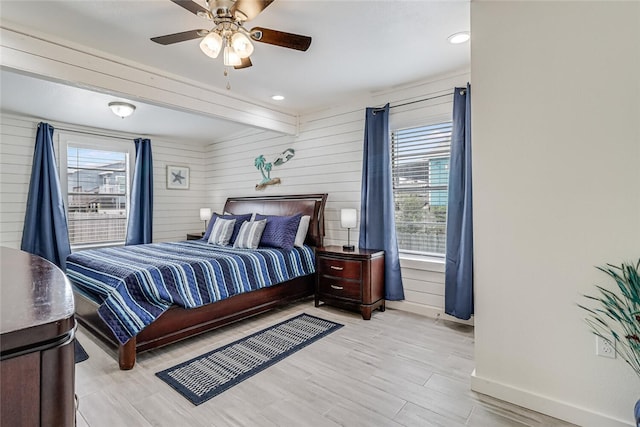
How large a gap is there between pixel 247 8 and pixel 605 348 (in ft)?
9.06

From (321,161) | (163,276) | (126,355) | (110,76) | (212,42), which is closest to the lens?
(212,42)

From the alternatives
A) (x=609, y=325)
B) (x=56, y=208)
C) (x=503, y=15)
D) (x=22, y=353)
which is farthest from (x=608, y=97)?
(x=56, y=208)

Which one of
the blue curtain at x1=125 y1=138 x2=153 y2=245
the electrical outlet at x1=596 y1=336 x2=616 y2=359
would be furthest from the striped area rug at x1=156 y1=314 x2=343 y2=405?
the blue curtain at x1=125 y1=138 x2=153 y2=245

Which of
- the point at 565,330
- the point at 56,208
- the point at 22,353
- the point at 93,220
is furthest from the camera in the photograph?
the point at 93,220

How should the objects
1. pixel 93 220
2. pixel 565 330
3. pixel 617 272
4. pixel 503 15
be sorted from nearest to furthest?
pixel 617 272, pixel 565 330, pixel 503 15, pixel 93 220

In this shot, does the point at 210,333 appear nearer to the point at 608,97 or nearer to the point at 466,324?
the point at 466,324

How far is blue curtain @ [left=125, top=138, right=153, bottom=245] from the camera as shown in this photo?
17.1 ft

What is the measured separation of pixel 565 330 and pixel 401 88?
285 cm

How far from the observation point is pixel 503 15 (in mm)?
1966

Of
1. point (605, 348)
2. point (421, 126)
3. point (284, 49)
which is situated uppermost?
point (284, 49)

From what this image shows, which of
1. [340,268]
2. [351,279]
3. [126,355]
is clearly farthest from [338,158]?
[126,355]

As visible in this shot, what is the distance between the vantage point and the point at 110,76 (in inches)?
108

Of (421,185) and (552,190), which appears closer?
(552,190)

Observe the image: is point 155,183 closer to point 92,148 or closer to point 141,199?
point 141,199
